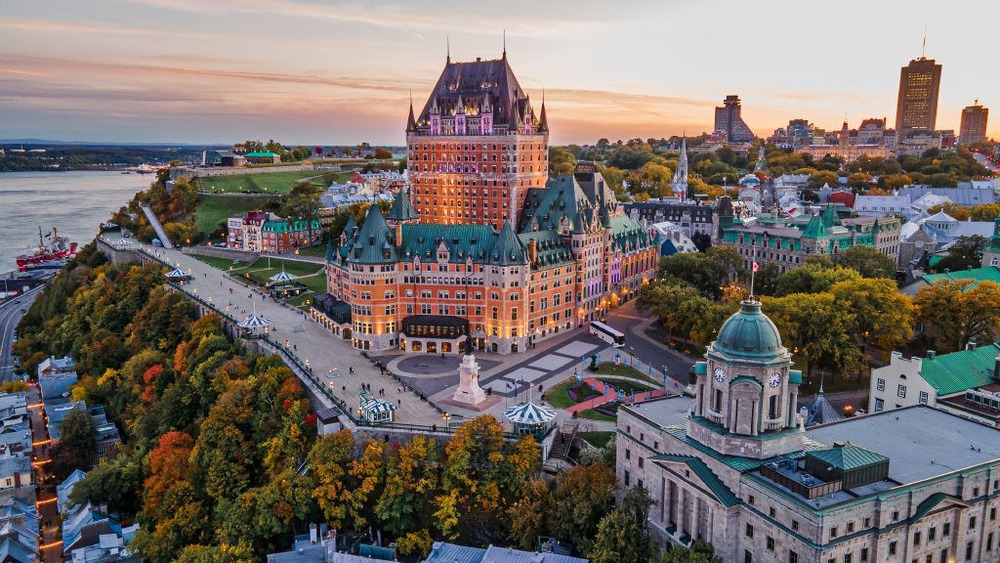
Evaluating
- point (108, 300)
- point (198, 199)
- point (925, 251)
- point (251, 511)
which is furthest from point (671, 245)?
point (198, 199)

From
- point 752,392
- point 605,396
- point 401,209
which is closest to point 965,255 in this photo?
point 605,396

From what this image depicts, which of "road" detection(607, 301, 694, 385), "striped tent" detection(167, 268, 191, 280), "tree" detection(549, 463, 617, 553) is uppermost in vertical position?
"striped tent" detection(167, 268, 191, 280)

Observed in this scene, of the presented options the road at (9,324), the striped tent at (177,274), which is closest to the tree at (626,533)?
the striped tent at (177,274)

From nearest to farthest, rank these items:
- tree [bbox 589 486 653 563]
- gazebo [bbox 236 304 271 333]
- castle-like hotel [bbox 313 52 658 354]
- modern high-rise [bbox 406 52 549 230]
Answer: tree [bbox 589 486 653 563]
castle-like hotel [bbox 313 52 658 354]
gazebo [bbox 236 304 271 333]
modern high-rise [bbox 406 52 549 230]

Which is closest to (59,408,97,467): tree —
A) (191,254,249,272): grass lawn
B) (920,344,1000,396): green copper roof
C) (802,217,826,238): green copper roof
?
(191,254,249,272): grass lawn

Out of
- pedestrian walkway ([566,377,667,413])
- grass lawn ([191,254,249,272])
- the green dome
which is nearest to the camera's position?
the green dome

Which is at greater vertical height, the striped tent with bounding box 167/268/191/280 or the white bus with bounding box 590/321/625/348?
the striped tent with bounding box 167/268/191/280

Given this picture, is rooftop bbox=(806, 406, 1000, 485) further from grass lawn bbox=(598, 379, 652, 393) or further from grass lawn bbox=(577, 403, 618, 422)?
grass lawn bbox=(598, 379, 652, 393)

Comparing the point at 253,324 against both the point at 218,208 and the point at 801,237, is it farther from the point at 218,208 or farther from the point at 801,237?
the point at 218,208
